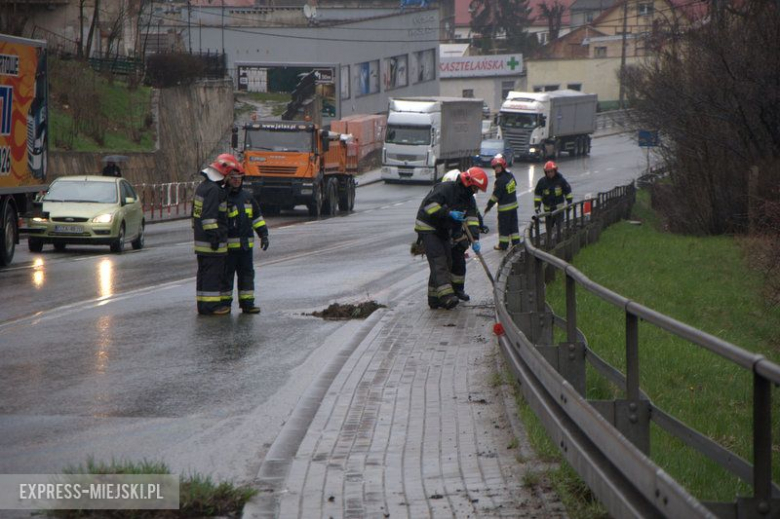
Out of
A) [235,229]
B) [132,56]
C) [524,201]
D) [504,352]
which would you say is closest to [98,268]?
[235,229]

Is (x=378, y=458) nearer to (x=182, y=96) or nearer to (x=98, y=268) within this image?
(x=98, y=268)

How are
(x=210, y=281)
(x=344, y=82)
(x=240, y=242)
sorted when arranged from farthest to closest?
1. (x=344, y=82)
2. (x=240, y=242)
3. (x=210, y=281)

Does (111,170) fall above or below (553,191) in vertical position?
→ above

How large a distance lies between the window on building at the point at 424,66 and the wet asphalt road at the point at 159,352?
7219 centimetres

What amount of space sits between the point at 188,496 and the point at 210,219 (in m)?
8.51

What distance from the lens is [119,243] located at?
81.4 ft

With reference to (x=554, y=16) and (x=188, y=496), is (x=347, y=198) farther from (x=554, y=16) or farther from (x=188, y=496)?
(x=554, y=16)

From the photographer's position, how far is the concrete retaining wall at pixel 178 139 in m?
41.2

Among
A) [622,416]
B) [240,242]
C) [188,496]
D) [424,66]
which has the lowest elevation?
[188,496]

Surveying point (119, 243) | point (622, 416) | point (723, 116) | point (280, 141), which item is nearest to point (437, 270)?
point (622, 416)

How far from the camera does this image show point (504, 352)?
33.6 ft

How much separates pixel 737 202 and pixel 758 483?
97.6 ft

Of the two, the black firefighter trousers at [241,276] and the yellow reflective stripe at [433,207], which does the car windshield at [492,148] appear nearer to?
the yellow reflective stripe at [433,207]

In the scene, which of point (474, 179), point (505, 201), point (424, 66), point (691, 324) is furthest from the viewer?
point (424, 66)
